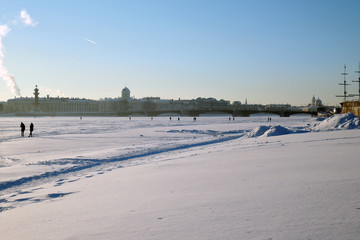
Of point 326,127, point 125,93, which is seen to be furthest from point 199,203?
point 125,93

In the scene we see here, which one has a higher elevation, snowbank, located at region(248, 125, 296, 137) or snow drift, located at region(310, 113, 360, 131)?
snow drift, located at region(310, 113, 360, 131)

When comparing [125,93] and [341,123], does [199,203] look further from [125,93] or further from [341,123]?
[125,93]

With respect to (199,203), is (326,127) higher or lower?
higher

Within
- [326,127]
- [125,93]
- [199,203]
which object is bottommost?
[199,203]

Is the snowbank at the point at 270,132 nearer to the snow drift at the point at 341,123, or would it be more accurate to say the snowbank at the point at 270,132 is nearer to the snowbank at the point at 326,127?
the snowbank at the point at 326,127

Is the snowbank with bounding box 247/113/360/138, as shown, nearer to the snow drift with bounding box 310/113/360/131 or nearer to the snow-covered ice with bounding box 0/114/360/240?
the snow drift with bounding box 310/113/360/131

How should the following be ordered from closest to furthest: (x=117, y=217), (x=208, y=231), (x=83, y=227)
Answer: (x=208, y=231), (x=83, y=227), (x=117, y=217)

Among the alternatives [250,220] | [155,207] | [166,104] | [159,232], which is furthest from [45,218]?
[166,104]

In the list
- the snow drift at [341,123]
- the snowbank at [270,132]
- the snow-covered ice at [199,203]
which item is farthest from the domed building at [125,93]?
the snow-covered ice at [199,203]

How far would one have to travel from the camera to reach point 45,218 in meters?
4.43

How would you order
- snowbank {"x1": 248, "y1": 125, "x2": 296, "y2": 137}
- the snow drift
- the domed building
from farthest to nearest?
1. the domed building
2. the snow drift
3. snowbank {"x1": 248, "y1": 125, "x2": 296, "y2": 137}

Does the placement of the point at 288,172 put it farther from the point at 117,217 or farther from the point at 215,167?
the point at 117,217

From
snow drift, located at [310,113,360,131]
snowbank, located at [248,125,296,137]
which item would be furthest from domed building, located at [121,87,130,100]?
snowbank, located at [248,125,296,137]

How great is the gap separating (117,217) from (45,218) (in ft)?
3.33
